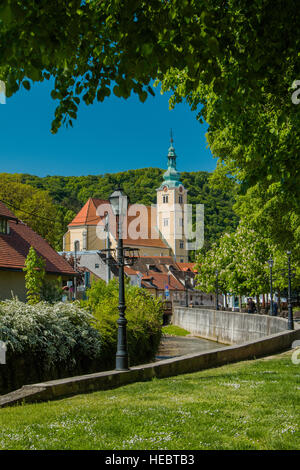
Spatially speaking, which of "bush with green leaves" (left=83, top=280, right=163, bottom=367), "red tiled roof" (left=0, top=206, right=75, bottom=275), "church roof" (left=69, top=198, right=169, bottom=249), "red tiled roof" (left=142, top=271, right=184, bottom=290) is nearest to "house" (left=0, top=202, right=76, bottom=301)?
"red tiled roof" (left=0, top=206, right=75, bottom=275)

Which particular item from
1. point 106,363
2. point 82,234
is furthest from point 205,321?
point 82,234

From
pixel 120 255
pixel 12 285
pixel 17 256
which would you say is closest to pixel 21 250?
pixel 17 256

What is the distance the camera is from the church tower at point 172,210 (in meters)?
130

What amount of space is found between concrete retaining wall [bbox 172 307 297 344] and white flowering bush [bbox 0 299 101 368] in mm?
14084

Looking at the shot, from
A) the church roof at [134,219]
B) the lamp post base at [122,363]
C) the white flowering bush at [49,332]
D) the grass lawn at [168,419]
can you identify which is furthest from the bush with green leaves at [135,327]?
the church roof at [134,219]

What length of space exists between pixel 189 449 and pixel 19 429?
7.16ft

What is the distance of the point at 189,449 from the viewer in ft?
16.7

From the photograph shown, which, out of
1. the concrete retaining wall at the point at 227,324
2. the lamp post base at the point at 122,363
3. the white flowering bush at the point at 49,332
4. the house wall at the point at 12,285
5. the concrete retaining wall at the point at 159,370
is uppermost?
the house wall at the point at 12,285

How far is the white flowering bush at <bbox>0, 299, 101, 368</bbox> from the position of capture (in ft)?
41.4

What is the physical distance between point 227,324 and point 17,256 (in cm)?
2249

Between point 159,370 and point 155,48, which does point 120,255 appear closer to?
point 159,370

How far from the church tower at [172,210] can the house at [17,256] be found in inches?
3947

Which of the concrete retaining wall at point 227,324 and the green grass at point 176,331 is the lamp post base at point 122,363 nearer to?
the concrete retaining wall at point 227,324

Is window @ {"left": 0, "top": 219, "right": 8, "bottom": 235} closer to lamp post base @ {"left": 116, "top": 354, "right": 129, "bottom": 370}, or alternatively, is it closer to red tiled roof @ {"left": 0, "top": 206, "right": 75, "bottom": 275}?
red tiled roof @ {"left": 0, "top": 206, "right": 75, "bottom": 275}
